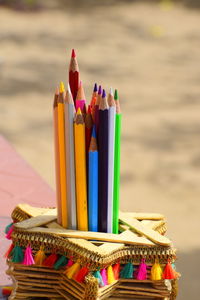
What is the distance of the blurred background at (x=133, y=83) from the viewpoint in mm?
4098

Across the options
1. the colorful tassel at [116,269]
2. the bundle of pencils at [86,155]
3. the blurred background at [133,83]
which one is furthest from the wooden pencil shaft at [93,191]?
the blurred background at [133,83]

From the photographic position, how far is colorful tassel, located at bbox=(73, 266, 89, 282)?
1.96 meters

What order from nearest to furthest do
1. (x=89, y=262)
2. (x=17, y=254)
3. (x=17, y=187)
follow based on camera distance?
(x=89, y=262), (x=17, y=254), (x=17, y=187)

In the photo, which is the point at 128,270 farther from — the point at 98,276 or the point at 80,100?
the point at 80,100

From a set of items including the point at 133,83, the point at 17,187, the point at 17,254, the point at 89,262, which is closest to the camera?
the point at 89,262

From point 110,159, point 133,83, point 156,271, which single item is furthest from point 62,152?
point 133,83

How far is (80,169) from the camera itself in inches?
79.0

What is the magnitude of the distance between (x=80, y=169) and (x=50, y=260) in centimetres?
24

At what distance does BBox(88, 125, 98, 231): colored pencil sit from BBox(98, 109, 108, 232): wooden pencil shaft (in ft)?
0.05

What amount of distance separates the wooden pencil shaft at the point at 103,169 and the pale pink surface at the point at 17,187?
31.3 inches

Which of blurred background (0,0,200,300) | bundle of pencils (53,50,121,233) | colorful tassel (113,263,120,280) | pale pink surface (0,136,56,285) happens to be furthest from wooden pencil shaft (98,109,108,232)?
blurred background (0,0,200,300)

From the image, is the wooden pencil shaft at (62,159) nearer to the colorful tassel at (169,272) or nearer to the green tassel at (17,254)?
the green tassel at (17,254)

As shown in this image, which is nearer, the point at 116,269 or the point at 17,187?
the point at 116,269

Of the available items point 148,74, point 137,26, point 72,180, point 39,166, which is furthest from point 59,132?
point 137,26
